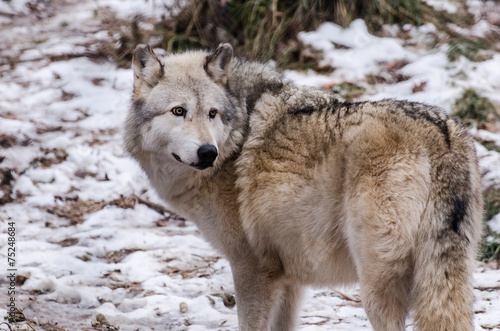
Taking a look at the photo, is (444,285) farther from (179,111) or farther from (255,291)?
(179,111)

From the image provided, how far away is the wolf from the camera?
10.9ft

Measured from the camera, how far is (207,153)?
3.82 meters

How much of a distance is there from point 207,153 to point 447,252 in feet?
5.25

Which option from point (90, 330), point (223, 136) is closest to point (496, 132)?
point (223, 136)

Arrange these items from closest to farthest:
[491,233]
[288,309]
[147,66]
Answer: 1. [147,66]
2. [288,309]
3. [491,233]

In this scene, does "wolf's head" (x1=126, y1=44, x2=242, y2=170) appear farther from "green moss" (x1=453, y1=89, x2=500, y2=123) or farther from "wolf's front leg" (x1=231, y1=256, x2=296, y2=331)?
"green moss" (x1=453, y1=89, x2=500, y2=123)

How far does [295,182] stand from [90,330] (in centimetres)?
194

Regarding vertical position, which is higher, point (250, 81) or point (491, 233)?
point (250, 81)

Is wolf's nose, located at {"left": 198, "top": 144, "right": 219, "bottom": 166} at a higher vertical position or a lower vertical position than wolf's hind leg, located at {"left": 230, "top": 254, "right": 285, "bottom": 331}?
higher

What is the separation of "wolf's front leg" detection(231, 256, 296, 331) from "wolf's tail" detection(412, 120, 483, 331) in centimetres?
110

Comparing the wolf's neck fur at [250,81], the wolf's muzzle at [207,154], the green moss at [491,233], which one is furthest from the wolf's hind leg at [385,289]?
the green moss at [491,233]

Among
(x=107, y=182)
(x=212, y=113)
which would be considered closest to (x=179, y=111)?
(x=212, y=113)

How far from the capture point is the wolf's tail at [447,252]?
3.24m

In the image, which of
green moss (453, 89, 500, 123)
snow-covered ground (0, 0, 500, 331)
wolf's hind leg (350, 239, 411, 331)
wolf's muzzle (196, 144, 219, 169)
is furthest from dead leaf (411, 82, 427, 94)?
wolf's hind leg (350, 239, 411, 331)
